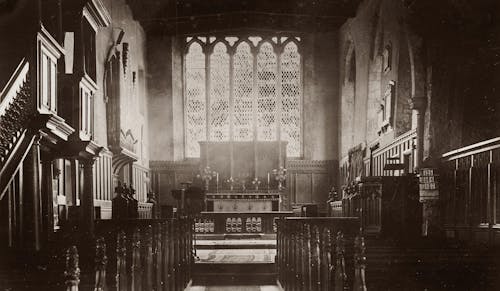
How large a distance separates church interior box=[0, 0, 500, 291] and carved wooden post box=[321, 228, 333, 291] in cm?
2

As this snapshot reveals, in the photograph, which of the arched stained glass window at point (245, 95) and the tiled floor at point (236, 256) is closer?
the tiled floor at point (236, 256)

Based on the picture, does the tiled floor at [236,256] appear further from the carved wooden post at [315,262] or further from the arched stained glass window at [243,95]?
the arched stained glass window at [243,95]

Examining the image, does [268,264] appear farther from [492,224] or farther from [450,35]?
[450,35]

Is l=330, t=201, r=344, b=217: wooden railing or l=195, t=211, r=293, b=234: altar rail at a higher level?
l=330, t=201, r=344, b=217: wooden railing

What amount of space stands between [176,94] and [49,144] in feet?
35.0

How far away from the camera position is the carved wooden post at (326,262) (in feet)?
11.5

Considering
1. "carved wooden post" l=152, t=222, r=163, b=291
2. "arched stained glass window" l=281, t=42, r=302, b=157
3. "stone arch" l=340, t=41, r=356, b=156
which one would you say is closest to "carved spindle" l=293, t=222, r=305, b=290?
"carved wooden post" l=152, t=222, r=163, b=291

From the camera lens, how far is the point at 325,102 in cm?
1786

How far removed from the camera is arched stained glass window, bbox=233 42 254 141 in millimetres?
18141

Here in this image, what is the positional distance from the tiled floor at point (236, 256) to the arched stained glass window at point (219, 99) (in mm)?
8089

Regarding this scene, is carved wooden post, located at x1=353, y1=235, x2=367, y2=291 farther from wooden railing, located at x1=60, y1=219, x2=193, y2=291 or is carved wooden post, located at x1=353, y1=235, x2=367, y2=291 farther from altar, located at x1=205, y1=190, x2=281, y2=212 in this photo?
altar, located at x1=205, y1=190, x2=281, y2=212

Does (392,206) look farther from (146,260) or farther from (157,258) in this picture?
(146,260)

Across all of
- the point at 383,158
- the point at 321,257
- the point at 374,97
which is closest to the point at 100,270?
the point at 321,257

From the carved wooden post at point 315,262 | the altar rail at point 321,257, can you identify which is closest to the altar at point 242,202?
the altar rail at point 321,257
